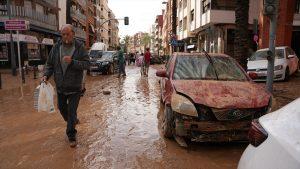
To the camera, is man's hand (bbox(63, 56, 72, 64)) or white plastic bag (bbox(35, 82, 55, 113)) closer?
man's hand (bbox(63, 56, 72, 64))

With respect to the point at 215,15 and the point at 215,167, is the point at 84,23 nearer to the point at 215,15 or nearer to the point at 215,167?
the point at 215,15

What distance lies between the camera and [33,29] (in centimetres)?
3428

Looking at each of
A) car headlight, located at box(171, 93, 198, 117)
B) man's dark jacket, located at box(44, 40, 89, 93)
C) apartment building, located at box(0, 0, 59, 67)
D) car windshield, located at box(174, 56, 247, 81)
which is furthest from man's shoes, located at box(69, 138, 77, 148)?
apartment building, located at box(0, 0, 59, 67)

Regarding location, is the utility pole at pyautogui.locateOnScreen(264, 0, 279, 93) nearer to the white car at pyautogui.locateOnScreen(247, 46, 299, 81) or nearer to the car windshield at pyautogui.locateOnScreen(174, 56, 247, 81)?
the car windshield at pyautogui.locateOnScreen(174, 56, 247, 81)

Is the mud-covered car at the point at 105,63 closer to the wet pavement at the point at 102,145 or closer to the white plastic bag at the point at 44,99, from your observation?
the wet pavement at the point at 102,145

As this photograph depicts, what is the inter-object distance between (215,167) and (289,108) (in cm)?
248

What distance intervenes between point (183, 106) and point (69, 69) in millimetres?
1969

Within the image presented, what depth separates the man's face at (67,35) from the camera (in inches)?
224

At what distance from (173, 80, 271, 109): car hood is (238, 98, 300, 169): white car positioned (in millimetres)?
2644

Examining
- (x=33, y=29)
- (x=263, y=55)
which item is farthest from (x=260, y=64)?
(x=33, y=29)

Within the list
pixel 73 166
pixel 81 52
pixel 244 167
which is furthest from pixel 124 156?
pixel 244 167

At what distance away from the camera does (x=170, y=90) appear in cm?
617

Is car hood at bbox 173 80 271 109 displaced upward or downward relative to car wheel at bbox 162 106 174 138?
upward

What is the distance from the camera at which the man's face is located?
5.70 metres
